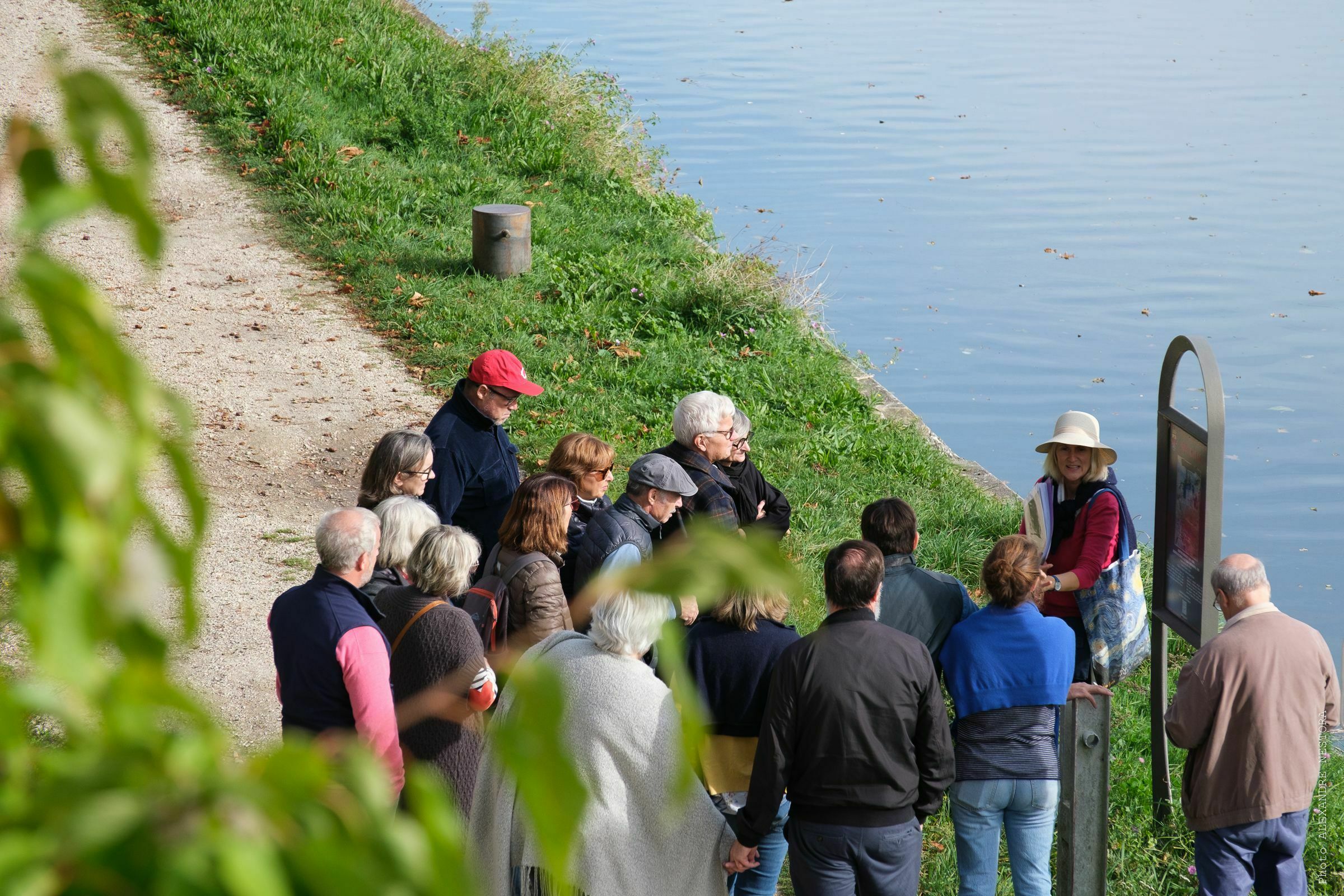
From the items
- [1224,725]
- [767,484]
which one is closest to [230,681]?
[767,484]

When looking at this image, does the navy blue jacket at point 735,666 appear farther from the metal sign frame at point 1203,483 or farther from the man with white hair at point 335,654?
the metal sign frame at point 1203,483

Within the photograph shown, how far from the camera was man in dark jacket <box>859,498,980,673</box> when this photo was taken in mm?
5160

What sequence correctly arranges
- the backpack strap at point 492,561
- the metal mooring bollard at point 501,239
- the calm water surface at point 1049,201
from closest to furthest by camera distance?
the backpack strap at point 492,561 → the metal mooring bollard at point 501,239 → the calm water surface at point 1049,201

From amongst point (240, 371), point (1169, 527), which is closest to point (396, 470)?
point (1169, 527)

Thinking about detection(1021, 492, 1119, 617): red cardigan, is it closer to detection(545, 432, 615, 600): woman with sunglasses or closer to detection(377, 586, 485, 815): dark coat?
detection(545, 432, 615, 600): woman with sunglasses

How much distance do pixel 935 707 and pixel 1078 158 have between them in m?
20.0

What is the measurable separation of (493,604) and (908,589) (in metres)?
1.63

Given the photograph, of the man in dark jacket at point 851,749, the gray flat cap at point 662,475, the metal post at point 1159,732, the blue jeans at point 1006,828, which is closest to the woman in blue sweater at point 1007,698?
the blue jeans at point 1006,828

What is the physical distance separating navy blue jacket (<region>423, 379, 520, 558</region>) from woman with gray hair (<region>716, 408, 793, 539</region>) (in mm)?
1090

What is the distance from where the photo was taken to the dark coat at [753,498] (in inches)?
266

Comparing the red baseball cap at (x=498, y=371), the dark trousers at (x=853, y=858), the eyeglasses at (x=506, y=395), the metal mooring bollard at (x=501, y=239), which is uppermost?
the metal mooring bollard at (x=501, y=239)

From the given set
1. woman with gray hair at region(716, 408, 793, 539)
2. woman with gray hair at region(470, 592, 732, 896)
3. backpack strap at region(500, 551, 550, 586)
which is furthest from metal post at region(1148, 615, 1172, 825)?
backpack strap at region(500, 551, 550, 586)

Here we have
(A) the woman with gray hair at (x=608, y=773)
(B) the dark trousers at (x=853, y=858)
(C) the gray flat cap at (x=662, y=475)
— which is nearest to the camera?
(A) the woman with gray hair at (x=608, y=773)

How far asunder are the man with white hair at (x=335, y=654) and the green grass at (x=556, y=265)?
93.1 inches
